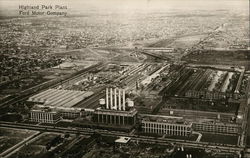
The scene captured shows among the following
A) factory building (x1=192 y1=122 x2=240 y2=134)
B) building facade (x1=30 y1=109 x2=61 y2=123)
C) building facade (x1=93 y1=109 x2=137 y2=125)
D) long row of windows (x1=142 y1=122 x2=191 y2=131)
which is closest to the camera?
long row of windows (x1=142 y1=122 x2=191 y2=131)

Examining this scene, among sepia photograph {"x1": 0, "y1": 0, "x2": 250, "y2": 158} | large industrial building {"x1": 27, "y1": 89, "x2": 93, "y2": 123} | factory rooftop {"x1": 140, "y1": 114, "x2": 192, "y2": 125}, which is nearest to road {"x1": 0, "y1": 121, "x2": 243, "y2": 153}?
sepia photograph {"x1": 0, "y1": 0, "x2": 250, "y2": 158}

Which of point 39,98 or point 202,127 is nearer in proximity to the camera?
point 202,127

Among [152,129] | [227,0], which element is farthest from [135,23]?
[152,129]

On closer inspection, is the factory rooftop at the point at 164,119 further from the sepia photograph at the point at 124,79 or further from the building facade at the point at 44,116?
the building facade at the point at 44,116

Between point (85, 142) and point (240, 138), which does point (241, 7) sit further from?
point (85, 142)

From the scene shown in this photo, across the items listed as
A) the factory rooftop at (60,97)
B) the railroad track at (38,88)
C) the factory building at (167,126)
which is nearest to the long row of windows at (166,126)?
the factory building at (167,126)

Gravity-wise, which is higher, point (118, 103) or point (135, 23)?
point (135, 23)

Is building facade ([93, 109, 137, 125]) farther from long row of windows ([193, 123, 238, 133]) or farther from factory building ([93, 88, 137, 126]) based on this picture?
long row of windows ([193, 123, 238, 133])
